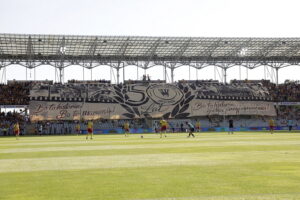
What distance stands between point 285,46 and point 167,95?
2051 cm

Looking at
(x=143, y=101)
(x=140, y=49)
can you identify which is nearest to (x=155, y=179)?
(x=140, y=49)

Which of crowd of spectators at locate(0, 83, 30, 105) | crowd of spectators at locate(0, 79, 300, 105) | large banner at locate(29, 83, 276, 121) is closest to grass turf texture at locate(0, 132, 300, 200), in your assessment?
large banner at locate(29, 83, 276, 121)

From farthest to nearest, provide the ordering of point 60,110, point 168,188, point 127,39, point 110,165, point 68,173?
Answer: point 60,110 < point 127,39 < point 110,165 < point 68,173 < point 168,188

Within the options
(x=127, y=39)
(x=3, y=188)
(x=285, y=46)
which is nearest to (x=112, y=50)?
(x=127, y=39)

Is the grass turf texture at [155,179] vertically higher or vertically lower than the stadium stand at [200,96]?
lower

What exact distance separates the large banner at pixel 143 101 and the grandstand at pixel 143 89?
0.47 feet

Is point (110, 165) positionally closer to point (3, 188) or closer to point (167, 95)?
point (3, 188)

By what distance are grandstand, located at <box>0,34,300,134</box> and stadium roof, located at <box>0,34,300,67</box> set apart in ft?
0.45

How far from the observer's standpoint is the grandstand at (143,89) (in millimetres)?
61344

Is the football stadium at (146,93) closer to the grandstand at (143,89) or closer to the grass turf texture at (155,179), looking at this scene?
the grandstand at (143,89)

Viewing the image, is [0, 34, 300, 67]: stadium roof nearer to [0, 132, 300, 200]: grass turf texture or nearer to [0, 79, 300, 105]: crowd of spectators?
[0, 79, 300, 105]: crowd of spectators

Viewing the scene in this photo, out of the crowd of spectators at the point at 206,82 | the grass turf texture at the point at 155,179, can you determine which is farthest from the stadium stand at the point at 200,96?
the grass turf texture at the point at 155,179

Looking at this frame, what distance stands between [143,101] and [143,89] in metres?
3.09

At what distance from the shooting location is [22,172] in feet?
42.8
